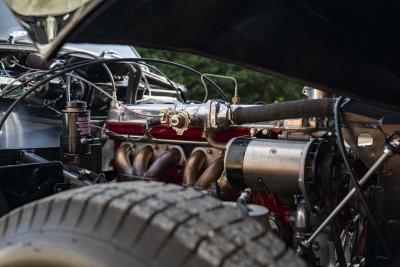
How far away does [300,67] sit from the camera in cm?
210

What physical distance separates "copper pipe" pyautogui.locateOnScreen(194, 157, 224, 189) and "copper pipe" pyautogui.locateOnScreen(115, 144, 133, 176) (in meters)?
0.46

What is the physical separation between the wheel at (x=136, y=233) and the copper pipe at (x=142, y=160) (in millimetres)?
1244

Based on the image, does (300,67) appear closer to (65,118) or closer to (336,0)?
(336,0)

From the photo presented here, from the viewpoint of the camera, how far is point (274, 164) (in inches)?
91.4

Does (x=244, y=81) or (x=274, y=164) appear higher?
(x=244, y=81)

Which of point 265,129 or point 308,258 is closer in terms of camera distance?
point 308,258

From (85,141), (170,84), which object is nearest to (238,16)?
(85,141)

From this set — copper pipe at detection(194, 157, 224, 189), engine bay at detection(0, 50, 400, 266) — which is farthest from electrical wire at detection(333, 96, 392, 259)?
copper pipe at detection(194, 157, 224, 189)

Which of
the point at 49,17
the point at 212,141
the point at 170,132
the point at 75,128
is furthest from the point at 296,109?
the point at 75,128

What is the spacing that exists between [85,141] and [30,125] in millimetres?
445

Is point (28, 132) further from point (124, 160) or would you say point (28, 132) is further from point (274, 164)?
point (274, 164)

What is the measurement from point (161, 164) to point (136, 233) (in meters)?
1.43

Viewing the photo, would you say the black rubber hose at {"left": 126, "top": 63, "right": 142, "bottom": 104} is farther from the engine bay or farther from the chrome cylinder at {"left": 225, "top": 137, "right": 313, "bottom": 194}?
the chrome cylinder at {"left": 225, "top": 137, "right": 313, "bottom": 194}

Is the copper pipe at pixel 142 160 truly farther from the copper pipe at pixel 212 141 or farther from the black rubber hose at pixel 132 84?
the black rubber hose at pixel 132 84
